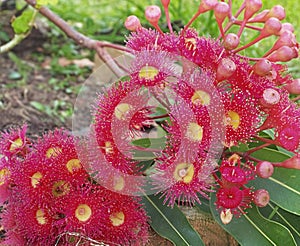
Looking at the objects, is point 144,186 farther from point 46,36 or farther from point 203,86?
point 46,36

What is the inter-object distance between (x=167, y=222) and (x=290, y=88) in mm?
439

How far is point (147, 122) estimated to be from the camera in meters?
1.31

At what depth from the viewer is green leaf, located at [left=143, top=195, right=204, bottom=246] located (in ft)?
4.54

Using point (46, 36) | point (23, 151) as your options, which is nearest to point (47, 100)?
point (46, 36)

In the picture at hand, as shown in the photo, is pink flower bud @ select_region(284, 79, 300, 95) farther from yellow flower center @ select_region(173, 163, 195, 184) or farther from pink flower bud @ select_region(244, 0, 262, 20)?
yellow flower center @ select_region(173, 163, 195, 184)

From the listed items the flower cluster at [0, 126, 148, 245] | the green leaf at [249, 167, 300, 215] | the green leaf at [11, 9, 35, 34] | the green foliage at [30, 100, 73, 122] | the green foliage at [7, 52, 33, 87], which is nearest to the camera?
the flower cluster at [0, 126, 148, 245]

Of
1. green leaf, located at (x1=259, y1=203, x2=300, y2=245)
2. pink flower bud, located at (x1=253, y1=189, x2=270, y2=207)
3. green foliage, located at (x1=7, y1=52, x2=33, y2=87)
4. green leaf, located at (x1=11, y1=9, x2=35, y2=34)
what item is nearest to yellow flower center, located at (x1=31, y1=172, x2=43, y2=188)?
pink flower bud, located at (x1=253, y1=189, x2=270, y2=207)

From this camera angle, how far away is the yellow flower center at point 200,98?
3.91ft

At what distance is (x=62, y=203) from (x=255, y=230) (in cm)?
46

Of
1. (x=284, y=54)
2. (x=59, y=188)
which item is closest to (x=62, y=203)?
(x=59, y=188)

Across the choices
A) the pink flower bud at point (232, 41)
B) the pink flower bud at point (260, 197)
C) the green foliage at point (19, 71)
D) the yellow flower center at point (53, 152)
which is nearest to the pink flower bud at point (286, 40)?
the pink flower bud at point (232, 41)

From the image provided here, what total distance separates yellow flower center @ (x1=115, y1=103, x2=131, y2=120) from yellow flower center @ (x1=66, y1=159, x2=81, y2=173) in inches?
6.1

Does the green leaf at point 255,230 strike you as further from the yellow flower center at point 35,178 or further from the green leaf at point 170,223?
the yellow flower center at point 35,178

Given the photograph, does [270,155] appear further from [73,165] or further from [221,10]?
[73,165]
